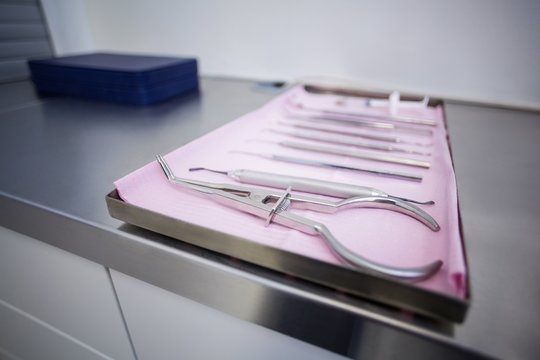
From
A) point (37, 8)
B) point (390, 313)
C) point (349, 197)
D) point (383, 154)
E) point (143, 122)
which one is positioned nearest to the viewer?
point (390, 313)

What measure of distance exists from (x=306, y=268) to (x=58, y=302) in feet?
1.34

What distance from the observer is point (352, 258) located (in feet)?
0.78

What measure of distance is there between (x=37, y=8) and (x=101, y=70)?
0.62 meters

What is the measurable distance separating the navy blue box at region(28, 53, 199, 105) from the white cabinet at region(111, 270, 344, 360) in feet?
1.52

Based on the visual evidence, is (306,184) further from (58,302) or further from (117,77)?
(117,77)

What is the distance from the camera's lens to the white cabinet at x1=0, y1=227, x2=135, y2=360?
1.29ft

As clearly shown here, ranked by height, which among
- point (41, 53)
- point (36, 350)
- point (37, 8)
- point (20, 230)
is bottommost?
point (36, 350)

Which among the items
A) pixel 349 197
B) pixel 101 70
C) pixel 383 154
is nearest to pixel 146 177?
pixel 349 197

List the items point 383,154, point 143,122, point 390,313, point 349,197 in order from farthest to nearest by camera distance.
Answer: point 143,122, point 383,154, point 349,197, point 390,313

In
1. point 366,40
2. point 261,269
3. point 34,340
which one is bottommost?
point 34,340

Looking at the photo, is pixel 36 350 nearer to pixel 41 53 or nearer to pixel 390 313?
pixel 390 313

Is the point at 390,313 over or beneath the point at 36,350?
over

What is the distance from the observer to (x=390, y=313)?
0.74 ft

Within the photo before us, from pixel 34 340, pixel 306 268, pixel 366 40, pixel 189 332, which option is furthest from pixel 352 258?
pixel 366 40
